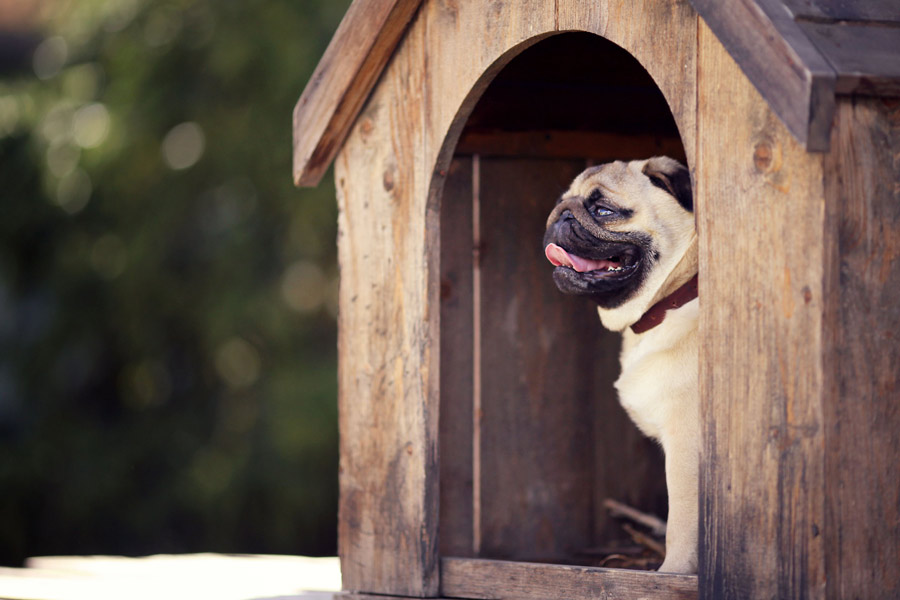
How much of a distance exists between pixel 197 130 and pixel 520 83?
5.15m

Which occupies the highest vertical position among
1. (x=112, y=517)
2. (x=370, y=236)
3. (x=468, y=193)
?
(x=468, y=193)

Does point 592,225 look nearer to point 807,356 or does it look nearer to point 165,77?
point 807,356

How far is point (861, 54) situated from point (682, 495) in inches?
44.8

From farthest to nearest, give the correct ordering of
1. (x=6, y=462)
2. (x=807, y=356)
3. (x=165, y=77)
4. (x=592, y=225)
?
(x=6, y=462) → (x=165, y=77) → (x=592, y=225) → (x=807, y=356)

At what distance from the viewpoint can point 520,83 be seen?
3932 mm

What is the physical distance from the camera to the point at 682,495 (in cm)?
301

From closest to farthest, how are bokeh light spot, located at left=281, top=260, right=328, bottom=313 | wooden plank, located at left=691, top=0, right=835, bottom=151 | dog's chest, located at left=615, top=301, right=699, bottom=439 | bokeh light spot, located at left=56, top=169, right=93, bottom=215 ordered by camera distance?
1. wooden plank, located at left=691, top=0, right=835, bottom=151
2. dog's chest, located at left=615, top=301, right=699, bottom=439
3. bokeh light spot, located at left=281, top=260, right=328, bottom=313
4. bokeh light spot, located at left=56, top=169, right=93, bottom=215

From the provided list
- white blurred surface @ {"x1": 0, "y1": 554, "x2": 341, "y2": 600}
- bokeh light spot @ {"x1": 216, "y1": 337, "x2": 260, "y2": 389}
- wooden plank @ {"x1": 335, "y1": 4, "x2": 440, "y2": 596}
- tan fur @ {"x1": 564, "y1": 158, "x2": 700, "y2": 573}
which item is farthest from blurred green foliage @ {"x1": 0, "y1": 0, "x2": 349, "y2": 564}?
tan fur @ {"x1": 564, "y1": 158, "x2": 700, "y2": 573}

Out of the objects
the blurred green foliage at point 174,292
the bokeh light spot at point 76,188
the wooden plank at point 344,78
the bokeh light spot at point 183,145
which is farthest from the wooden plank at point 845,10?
the bokeh light spot at point 76,188

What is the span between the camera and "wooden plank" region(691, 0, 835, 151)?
7.60ft

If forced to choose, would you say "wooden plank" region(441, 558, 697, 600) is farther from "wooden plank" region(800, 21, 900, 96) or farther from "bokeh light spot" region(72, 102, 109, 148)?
"bokeh light spot" region(72, 102, 109, 148)

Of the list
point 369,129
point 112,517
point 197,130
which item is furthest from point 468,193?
point 112,517

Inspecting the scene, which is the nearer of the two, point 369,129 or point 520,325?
point 369,129

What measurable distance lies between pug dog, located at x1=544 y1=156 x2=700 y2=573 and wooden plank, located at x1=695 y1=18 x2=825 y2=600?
1.77 feet
